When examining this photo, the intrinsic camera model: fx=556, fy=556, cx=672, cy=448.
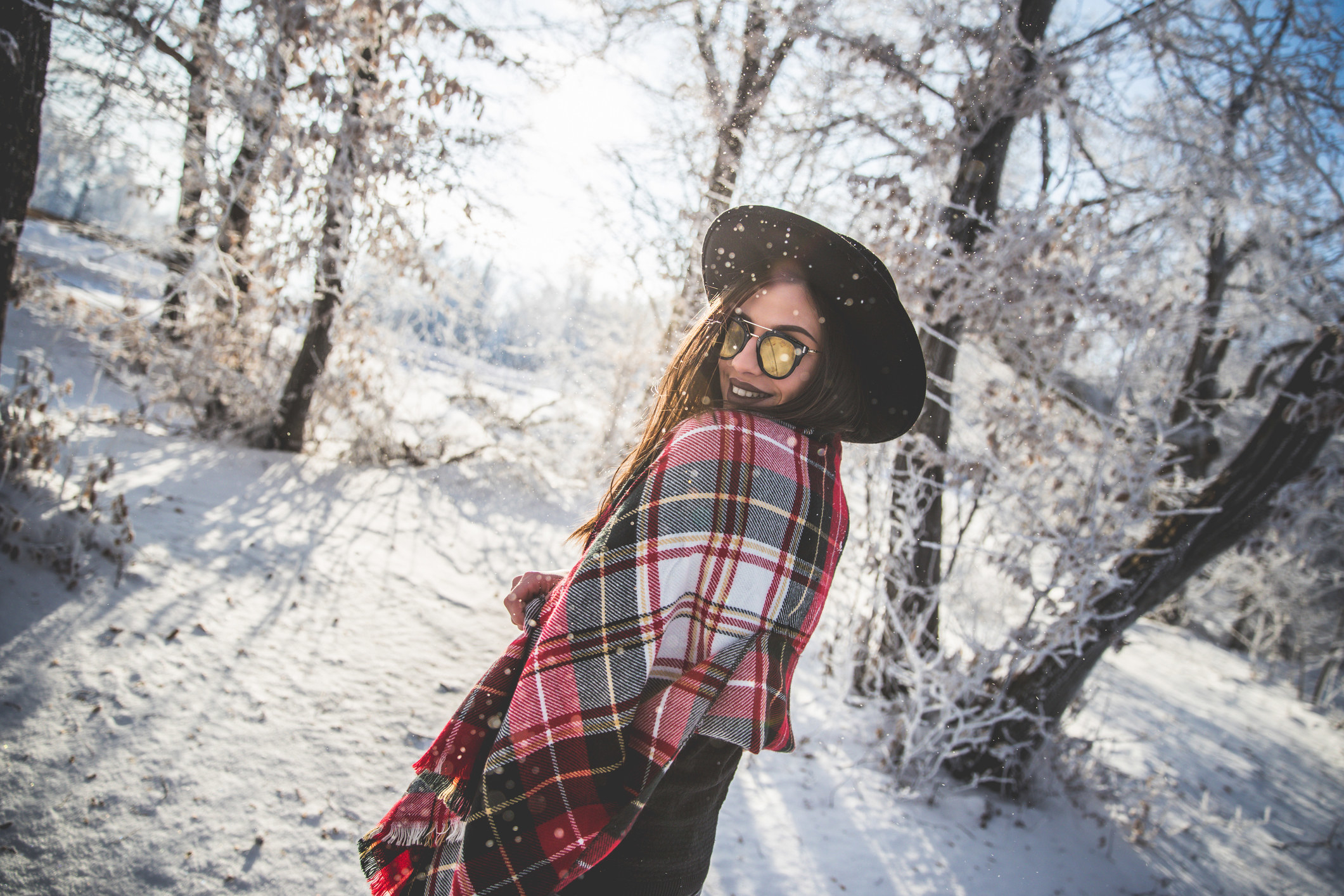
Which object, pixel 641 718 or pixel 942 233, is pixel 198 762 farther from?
pixel 942 233

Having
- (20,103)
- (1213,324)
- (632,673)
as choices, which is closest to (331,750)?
(632,673)

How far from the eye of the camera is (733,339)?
1103 millimetres

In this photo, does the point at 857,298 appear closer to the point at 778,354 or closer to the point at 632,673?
the point at 778,354

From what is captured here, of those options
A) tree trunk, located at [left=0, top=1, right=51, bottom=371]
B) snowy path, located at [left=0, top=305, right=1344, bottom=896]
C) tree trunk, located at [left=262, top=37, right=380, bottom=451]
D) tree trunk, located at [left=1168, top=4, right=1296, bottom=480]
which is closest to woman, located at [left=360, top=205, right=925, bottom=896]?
snowy path, located at [left=0, top=305, right=1344, bottom=896]

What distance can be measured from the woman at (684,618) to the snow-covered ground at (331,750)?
5.46 ft

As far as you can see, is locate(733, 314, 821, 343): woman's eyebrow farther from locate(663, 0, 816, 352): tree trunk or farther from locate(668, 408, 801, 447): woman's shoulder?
locate(663, 0, 816, 352): tree trunk

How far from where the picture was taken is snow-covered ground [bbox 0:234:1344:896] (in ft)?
6.56

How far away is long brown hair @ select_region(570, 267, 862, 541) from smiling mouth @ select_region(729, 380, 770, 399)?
0.12 feet

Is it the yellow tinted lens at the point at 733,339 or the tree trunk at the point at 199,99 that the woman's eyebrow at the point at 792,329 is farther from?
the tree trunk at the point at 199,99

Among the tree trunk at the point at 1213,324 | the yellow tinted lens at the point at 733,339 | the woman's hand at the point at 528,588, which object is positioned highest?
the tree trunk at the point at 1213,324

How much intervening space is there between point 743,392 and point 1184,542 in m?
3.62

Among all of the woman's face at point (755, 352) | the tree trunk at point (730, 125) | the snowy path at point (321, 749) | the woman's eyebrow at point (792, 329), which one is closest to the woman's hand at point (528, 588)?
the woman's face at point (755, 352)

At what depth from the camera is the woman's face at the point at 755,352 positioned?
107cm

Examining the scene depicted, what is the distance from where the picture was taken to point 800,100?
192 inches
